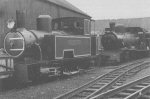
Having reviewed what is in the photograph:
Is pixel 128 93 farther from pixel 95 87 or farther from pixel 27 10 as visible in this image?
pixel 27 10

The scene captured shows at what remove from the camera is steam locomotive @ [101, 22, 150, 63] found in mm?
18547

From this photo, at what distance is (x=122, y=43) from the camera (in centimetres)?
1900

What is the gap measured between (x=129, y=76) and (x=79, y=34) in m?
2.99

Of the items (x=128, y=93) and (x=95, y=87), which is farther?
(x=95, y=87)

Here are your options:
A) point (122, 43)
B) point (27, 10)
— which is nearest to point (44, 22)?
point (27, 10)

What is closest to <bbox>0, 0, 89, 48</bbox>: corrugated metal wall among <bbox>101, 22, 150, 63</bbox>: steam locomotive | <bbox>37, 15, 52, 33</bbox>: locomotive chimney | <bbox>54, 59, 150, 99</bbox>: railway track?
<bbox>37, 15, 52, 33</bbox>: locomotive chimney

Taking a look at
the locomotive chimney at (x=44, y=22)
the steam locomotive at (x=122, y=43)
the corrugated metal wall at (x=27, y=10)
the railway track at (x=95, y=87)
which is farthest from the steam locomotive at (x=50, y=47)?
the steam locomotive at (x=122, y=43)

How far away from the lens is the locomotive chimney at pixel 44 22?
1135 centimetres

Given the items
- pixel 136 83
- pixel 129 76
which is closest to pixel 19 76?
pixel 136 83

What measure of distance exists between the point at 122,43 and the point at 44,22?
8732 mm

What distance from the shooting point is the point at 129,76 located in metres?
11.9

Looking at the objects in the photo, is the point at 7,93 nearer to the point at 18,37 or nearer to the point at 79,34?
the point at 18,37

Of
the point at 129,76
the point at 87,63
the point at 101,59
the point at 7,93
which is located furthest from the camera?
the point at 101,59

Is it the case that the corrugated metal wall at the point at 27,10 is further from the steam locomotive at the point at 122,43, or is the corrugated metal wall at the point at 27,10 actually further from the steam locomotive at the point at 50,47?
the steam locomotive at the point at 122,43
